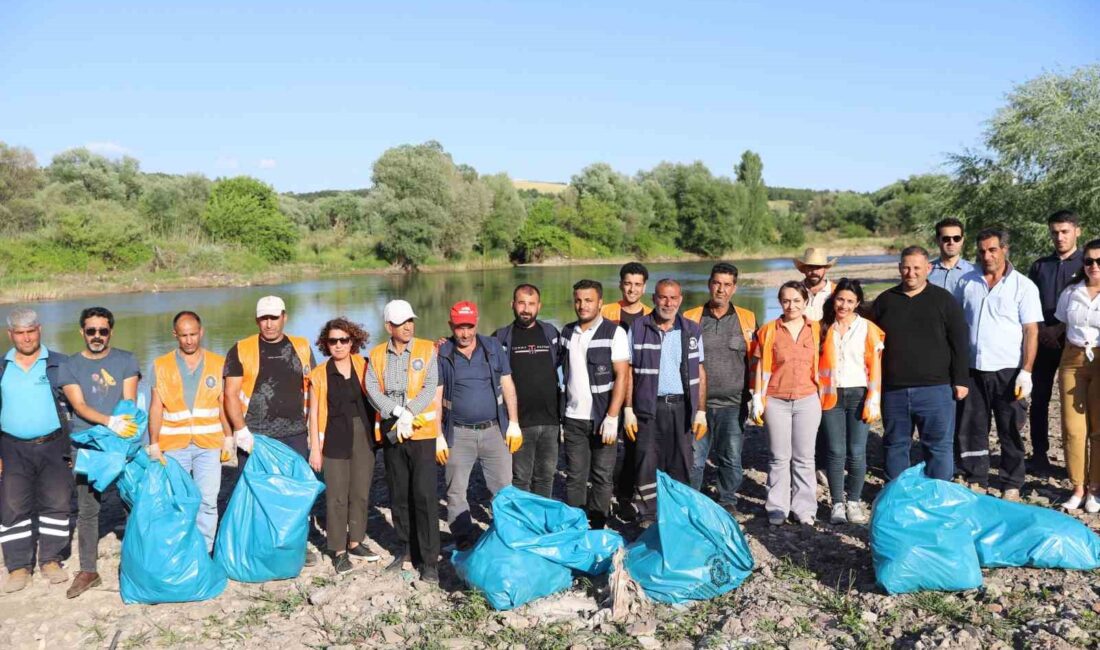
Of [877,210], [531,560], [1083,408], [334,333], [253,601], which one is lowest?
[253,601]

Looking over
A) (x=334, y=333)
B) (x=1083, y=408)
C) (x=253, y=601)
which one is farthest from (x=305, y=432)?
(x=1083, y=408)

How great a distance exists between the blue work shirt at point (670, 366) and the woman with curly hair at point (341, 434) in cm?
176

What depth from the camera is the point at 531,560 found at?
3.66 metres

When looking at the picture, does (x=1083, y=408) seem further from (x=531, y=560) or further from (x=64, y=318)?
(x=64, y=318)

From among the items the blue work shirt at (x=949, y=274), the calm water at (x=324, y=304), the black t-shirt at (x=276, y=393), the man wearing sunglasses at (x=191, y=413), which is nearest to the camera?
the man wearing sunglasses at (x=191, y=413)

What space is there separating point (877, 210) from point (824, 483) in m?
74.5

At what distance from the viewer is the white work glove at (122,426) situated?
4.02 m

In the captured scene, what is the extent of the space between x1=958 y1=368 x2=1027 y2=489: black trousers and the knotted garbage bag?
5111mm

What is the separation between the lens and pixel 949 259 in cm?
514

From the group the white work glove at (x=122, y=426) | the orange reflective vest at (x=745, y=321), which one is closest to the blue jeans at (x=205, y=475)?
the white work glove at (x=122, y=426)

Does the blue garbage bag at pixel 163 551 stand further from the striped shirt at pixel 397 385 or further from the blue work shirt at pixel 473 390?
the blue work shirt at pixel 473 390

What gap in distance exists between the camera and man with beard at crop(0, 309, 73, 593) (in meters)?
4.06

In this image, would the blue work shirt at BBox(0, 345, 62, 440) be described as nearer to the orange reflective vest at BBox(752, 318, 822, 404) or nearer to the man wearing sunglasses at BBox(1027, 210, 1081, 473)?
the orange reflective vest at BBox(752, 318, 822, 404)

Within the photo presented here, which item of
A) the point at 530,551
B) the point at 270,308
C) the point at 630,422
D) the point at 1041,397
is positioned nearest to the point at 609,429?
the point at 630,422
